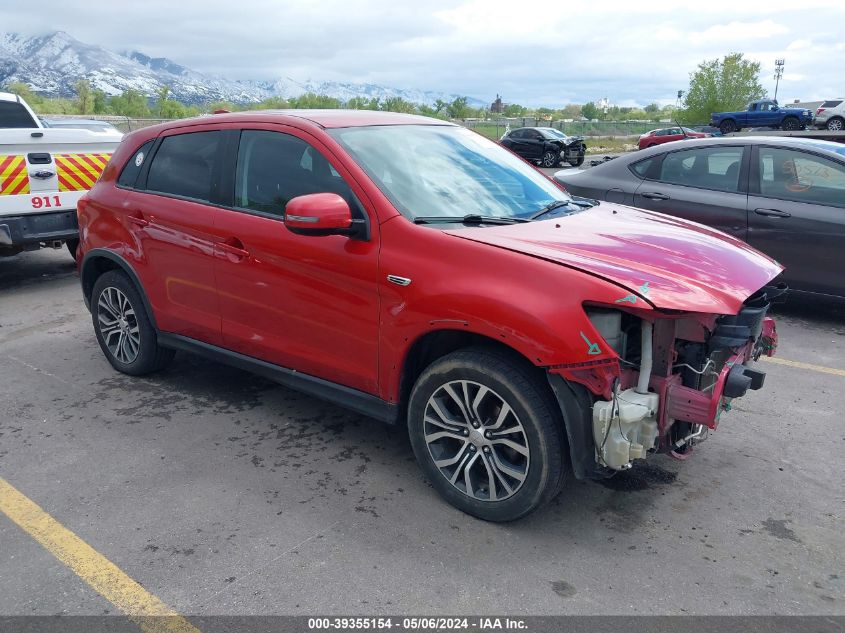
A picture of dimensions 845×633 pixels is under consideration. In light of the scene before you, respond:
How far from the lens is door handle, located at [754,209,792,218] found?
6141mm

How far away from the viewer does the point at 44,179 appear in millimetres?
7289

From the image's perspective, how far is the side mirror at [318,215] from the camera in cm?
323

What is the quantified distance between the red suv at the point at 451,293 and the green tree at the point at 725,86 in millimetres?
84900

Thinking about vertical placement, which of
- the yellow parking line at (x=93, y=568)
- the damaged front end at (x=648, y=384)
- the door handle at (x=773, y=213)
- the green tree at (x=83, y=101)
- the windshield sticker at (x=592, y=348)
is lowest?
the yellow parking line at (x=93, y=568)

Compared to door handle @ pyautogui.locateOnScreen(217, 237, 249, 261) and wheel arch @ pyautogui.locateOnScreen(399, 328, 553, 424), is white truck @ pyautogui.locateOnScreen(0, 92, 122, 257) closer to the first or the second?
door handle @ pyautogui.locateOnScreen(217, 237, 249, 261)

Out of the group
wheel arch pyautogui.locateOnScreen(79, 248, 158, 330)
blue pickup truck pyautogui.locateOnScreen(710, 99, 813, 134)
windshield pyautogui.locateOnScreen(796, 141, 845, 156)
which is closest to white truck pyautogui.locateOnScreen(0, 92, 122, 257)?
wheel arch pyautogui.locateOnScreen(79, 248, 158, 330)

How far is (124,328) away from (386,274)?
2.54 meters

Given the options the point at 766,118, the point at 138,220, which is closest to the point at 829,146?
the point at 138,220

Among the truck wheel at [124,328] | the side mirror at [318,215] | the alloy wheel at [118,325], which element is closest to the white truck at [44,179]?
the truck wheel at [124,328]

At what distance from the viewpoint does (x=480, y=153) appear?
165 inches

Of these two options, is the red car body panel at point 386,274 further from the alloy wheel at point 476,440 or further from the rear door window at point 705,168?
the rear door window at point 705,168

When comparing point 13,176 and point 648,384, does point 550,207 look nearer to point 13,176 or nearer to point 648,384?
point 648,384

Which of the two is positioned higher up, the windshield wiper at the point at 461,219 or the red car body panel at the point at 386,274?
the windshield wiper at the point at 461,219

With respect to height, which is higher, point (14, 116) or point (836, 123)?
point (836, 123)
